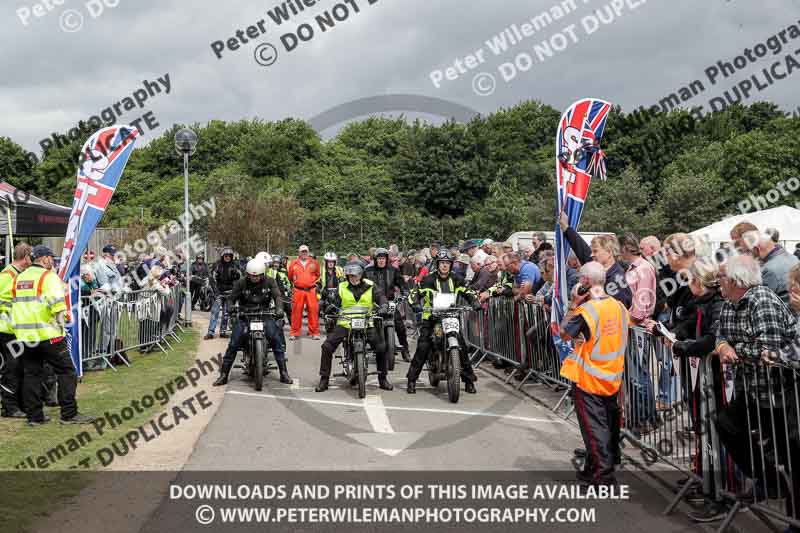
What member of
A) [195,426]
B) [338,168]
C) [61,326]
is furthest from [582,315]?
[338,168]

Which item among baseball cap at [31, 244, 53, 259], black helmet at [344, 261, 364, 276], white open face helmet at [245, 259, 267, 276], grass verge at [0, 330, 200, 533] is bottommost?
grass verge at [0, 330, 200, 533]

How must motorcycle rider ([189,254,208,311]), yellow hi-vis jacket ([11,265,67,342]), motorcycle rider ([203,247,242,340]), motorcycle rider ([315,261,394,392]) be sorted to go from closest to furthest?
yellow hi-vis jacket ([11,265,67,342]), motorcycle rider ([315,261,394,392]), motorcycle rider ([203,247,242,340]), motorcycle rider ([189,254,208,311])

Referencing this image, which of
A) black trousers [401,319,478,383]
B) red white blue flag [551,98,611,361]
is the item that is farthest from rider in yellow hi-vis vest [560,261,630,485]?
black trousers [401,319,478,383]

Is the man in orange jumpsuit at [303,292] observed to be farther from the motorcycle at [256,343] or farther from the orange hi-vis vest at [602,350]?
the orange hi-vis vest at [602,350]

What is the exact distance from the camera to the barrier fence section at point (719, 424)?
493 cm

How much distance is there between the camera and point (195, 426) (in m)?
8.73

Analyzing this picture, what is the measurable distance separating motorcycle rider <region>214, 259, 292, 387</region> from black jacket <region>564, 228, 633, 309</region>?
16.6 feet

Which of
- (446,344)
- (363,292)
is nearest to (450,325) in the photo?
(446,344)

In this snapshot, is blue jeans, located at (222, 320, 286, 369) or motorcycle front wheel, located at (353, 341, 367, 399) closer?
motorcycle front wheel, located at (353, 341, 367, 399)

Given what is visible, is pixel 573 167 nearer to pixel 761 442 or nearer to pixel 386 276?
pixel 761 442

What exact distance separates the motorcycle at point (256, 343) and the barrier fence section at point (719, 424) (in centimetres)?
540

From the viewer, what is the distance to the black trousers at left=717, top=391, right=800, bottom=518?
15.9ft

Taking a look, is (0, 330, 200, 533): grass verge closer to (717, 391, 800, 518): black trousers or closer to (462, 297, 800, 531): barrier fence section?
(462, 297, 800, 531): barrier fence section
